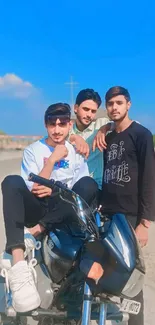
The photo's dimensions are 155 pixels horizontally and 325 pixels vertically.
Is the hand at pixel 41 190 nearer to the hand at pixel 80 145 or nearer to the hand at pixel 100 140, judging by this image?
the hand at pixel 80 145

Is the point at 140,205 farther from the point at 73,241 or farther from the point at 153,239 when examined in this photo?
the point at 153,239

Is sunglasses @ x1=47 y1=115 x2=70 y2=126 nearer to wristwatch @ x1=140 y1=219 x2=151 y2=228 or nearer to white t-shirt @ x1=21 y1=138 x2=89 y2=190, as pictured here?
white t-shirt @ x1=21 y1=138 x2=89 y2=190

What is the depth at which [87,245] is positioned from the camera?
235 cm

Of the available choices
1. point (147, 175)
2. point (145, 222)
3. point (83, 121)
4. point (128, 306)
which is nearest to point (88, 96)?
point (83, 121)

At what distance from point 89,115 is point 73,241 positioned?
4.69 ft

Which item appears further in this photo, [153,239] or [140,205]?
[153,239]

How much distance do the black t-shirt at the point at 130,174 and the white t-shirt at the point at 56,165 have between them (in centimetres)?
33

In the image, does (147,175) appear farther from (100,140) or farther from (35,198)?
(35,198)

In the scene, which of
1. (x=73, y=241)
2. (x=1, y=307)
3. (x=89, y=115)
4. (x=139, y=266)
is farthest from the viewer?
(x=89, y=115)

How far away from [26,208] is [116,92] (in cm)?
124

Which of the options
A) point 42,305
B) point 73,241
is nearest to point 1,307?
point 42,305

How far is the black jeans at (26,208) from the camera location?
287cm

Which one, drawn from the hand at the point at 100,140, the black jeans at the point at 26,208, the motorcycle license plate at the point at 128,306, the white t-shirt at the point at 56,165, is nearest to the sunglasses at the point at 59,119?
the white t-shirt at the point at 56,165

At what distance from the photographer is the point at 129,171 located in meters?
3.54
